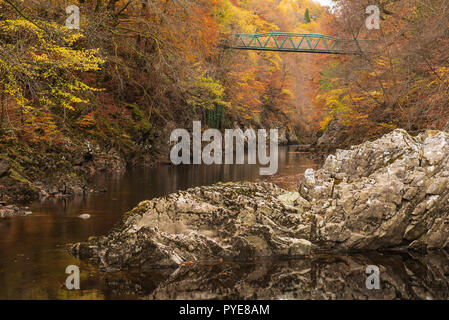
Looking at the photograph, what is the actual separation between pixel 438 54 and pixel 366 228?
34.9ft

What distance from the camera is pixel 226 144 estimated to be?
3456 cm

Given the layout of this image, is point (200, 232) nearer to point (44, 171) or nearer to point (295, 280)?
point (295, 280)

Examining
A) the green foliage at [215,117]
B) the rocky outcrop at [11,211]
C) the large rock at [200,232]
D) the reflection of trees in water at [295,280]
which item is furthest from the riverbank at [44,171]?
the green foliage at [215,117]

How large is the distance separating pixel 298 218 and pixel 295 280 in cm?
176

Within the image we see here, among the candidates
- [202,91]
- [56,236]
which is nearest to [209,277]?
[56,236]

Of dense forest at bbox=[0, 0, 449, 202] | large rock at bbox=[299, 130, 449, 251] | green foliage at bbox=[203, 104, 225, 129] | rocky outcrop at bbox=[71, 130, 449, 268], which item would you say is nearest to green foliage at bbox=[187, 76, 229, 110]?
dense forest at bbox=[0, 0, 449, 202]

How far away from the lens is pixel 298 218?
7797 millimetres

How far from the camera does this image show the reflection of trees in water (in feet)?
18.6

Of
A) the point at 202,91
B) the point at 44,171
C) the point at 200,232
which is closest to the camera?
the point at 200,232

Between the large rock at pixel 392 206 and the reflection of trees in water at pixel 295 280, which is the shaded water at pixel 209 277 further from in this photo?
the large rock at pixel 392 206

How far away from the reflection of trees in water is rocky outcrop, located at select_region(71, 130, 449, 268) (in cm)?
41

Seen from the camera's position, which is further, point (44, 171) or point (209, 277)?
point (44, 171)

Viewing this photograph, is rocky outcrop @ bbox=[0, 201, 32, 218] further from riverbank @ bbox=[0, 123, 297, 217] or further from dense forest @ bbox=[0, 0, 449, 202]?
dense forest @ bbox=[0, 0, 449, 202]
